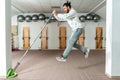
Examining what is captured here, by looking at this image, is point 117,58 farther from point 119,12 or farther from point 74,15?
point 74,15

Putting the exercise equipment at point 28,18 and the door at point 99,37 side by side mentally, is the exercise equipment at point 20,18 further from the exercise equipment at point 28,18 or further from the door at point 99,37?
the door at point 99,37

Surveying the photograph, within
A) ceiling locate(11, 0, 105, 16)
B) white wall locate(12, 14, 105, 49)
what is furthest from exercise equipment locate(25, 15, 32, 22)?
ceiling locate(11, 0, 105, 16)

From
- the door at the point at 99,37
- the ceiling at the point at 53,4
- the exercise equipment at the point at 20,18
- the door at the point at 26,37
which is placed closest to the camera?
the ceiling at the point at 53,4

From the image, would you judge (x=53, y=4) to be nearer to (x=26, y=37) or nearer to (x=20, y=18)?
(x=20, y=18)

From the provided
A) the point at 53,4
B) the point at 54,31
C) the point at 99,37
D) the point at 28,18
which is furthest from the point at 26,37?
the point at 99,37

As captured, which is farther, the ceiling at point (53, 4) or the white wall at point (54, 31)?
the white wall at point (54, 31)

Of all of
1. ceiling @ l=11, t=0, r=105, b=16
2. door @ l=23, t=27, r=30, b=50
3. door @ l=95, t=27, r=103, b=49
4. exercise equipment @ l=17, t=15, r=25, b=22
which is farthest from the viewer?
door @ l=23, t=27, r=30, b=50

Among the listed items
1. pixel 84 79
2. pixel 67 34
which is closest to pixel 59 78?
pixel 84 79

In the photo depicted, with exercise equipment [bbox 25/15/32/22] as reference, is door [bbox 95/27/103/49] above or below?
below

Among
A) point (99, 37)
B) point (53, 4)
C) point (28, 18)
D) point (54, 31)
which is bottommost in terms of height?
point (99, 37)

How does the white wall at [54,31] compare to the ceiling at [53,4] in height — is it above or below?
below

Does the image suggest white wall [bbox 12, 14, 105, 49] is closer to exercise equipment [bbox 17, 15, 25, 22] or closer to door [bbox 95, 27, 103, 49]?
door [bbox 95, 27, 103, 49]

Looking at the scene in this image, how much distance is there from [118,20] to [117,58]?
1129mm

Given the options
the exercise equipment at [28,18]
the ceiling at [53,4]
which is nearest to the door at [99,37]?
the ceiling at [53,4]
